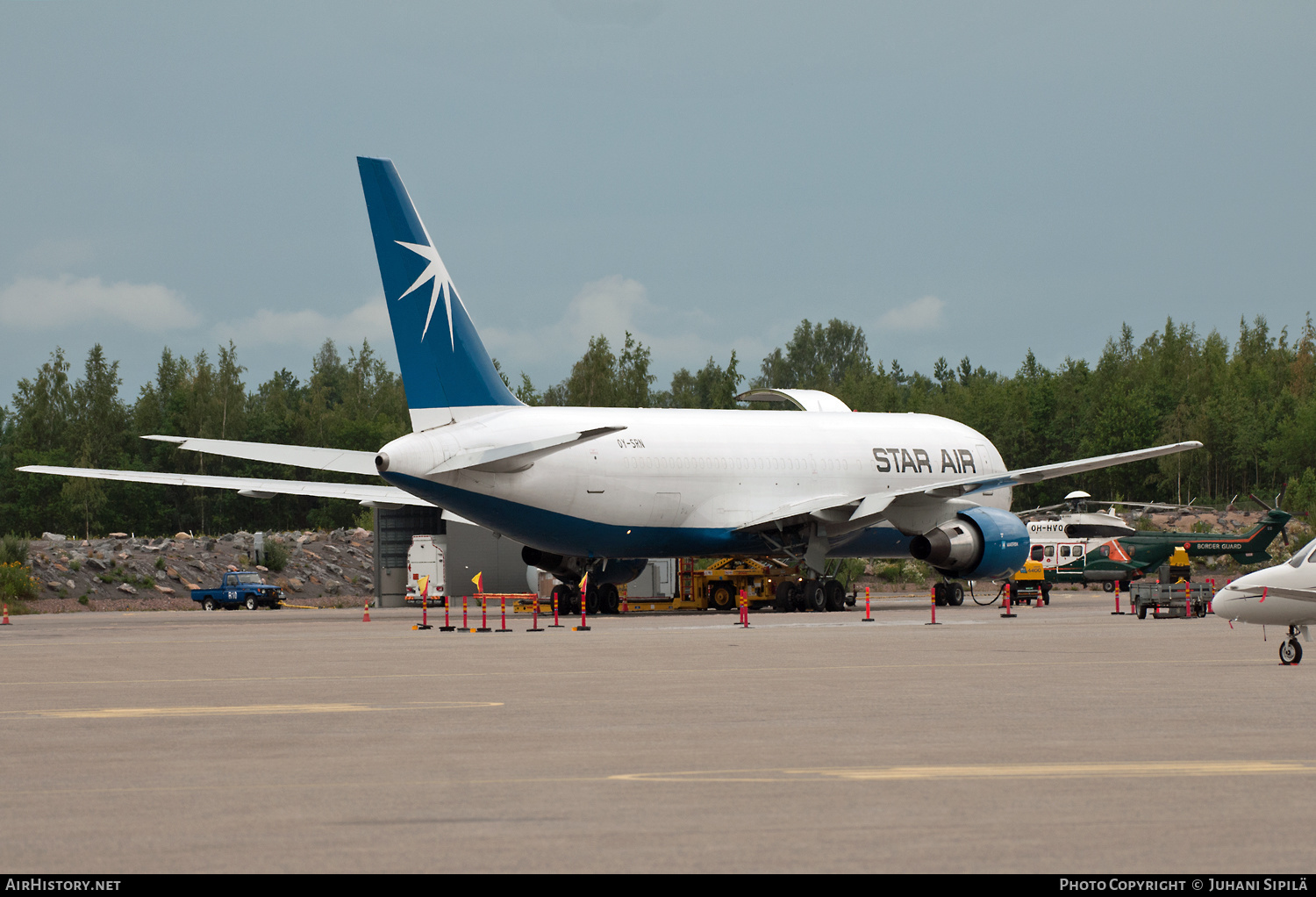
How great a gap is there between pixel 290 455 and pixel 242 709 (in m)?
19.9

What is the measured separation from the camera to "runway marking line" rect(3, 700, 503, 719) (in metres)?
13.7

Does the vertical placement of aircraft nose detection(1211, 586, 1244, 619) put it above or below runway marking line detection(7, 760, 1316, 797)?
above

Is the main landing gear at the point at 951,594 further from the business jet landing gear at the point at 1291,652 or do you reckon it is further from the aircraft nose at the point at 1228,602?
the business jet landing gear at the point at 1291,652

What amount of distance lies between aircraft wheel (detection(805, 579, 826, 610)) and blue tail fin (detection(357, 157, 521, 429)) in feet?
29.7

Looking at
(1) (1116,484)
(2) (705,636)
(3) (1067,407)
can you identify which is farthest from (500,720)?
(3) (1067,407)

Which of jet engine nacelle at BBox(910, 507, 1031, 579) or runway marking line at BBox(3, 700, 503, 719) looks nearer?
runway marking line at BBox(3, 700, 503, 719)

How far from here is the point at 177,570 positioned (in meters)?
57.6

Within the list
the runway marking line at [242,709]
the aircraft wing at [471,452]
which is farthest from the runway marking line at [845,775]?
the aircraft wing at [471,452]

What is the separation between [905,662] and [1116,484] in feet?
275

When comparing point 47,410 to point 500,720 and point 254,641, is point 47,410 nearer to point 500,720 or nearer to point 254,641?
point 254,641

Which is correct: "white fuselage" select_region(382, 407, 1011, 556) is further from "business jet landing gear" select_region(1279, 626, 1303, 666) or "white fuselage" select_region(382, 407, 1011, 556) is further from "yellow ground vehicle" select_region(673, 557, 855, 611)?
"business jet landing gear" select_region(1279, 626, 1303, 666)

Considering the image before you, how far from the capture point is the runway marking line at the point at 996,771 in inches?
366

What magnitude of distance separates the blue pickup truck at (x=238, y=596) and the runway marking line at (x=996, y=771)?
4231cm

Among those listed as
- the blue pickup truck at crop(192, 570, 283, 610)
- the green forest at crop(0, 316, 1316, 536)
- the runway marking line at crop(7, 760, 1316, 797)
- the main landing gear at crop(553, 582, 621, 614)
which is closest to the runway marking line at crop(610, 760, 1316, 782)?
the runway marking line at crop(7, 760, 1316, 797)
